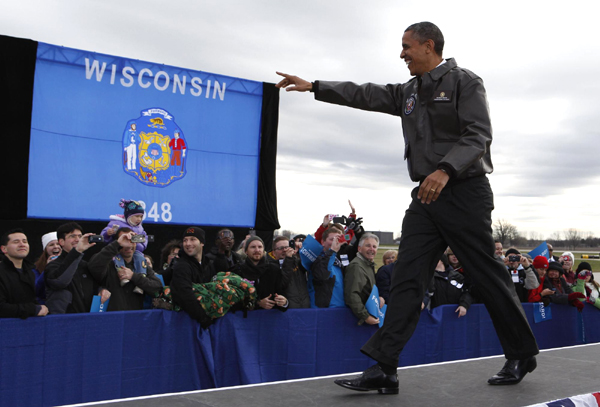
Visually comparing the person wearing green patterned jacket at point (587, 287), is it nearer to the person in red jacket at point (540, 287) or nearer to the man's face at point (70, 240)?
the person in red jacket at point (540, 287)

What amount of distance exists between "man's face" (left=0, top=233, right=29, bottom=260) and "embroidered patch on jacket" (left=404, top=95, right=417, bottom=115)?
117 inches

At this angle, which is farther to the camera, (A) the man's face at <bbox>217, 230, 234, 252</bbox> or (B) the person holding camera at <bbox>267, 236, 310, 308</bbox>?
(A) the man's face at <bbox>217, 230, 234, 252</bbox>

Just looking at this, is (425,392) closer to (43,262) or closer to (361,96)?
(361,96)

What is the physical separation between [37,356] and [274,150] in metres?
7.16

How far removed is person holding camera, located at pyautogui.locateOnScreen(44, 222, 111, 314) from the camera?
4262mm

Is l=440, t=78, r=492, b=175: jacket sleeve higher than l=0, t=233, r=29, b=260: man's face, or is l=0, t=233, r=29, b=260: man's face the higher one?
l=440, t=78, r=492, b=175: jacket sleeve

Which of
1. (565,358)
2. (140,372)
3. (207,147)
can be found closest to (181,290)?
(140,372)

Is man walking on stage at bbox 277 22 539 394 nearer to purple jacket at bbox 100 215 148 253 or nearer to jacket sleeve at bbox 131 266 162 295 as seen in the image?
jacket sleeve at bbox 131 266 162 295

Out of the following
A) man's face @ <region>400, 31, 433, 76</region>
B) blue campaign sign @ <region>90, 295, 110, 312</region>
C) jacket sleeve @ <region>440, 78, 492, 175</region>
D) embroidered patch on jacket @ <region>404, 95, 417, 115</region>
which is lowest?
blue campaign sign @ <region>90, 295, 110, 312</region>

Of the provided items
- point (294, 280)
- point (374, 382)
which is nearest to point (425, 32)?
point (374, 382)

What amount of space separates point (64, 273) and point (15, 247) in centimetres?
40

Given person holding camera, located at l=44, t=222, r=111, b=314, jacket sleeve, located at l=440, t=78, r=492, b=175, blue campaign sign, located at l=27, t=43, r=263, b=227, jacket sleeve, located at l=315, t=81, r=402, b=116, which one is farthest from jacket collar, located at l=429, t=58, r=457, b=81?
blue campaign sign, located at l=27, t=43, r=263, b=227

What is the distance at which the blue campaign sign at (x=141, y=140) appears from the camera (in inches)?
333

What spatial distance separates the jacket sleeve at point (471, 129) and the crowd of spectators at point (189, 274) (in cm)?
153
